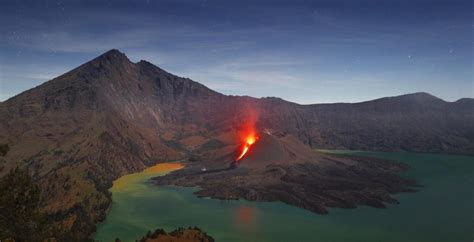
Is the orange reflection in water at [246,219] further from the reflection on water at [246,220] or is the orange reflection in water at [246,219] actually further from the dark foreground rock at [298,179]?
the dark foreground rock at [298,179]

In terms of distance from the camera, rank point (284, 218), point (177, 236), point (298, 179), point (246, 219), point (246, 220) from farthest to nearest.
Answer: point (298, 179) < point (284, 218) < point (246, 219) < point (246, 220) < point (177, 236)

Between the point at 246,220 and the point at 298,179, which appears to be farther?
the point at 298,179

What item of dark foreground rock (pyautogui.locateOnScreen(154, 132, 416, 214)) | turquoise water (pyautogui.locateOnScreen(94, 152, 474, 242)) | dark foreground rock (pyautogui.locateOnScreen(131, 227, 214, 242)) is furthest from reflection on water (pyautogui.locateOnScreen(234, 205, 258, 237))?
dark foreground rock (pyautogui.locateOnScreen(131, 227, 214, 242))

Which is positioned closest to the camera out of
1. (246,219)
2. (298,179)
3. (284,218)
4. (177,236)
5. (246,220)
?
(177,236)

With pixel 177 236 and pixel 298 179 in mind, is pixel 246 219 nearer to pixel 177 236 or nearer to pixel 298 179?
pixel 177 236

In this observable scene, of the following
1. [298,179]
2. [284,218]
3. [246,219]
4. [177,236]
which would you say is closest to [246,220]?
[246,219]

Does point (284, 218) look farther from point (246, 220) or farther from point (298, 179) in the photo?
point (298, 179)

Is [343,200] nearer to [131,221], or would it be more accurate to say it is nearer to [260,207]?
[260,207]

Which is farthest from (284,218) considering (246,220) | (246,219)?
(246,220)

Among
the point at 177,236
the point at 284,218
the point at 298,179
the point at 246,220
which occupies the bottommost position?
the point at 246,220

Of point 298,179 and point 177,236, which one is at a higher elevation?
point 298,179
